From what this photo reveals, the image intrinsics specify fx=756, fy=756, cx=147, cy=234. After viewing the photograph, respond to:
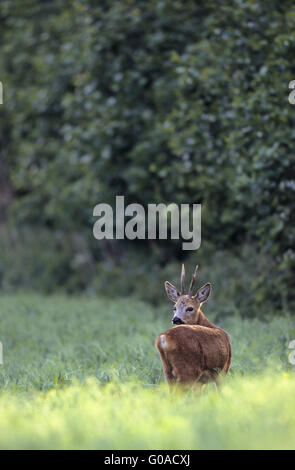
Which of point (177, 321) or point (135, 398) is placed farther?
point (177, 321)

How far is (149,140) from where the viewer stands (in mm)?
13133

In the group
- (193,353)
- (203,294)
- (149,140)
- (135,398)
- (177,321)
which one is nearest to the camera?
(193,353)

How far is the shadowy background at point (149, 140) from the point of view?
996 cm

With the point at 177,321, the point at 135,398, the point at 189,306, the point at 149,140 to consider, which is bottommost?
the point at 135,398

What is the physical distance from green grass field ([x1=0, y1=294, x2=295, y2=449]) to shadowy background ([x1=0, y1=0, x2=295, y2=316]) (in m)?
2.11

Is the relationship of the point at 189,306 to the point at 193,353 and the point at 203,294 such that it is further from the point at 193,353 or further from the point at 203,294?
the point at 193,353

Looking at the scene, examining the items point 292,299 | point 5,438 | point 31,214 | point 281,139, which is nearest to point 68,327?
point 292,299

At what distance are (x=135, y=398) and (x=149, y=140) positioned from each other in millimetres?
8485

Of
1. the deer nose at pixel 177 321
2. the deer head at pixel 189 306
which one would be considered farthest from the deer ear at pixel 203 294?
the deer nose at pixel 177 321

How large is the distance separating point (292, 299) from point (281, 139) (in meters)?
2.21

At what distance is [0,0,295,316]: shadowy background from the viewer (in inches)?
392

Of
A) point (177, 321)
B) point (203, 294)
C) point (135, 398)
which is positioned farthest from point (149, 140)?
point (135, 398)
